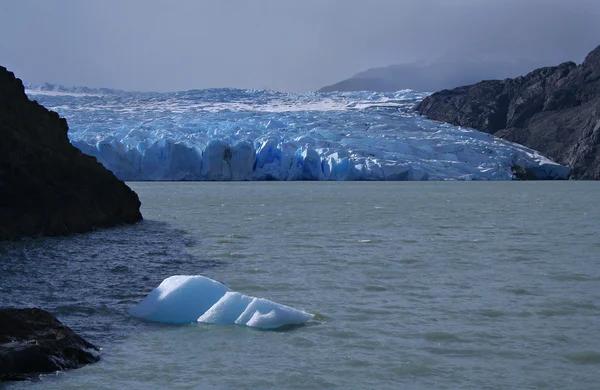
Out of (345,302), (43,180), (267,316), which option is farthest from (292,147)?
(267,316)

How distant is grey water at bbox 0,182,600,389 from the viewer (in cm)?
563

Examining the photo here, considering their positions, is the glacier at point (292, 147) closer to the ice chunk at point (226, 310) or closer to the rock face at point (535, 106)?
the rock face at point (535, 106)

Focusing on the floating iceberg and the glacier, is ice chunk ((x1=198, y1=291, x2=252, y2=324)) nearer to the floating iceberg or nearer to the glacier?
the floating iceberg

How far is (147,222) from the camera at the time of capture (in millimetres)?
20078

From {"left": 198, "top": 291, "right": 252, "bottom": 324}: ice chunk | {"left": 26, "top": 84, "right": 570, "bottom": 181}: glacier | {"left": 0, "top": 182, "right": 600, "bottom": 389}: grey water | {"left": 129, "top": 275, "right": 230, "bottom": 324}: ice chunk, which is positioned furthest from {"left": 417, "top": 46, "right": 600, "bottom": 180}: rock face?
{"left": 198, "top": 291, "right": 252, "bottom": 324}: ice chunk

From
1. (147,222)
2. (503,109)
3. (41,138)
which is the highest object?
(503,109)

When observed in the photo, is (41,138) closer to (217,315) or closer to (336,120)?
(217,315)

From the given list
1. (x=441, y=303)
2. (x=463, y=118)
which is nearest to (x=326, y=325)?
(x=441, y=303)

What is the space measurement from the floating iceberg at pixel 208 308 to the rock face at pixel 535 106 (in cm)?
7295

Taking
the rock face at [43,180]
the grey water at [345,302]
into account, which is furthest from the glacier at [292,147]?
the grey water at [345,302]

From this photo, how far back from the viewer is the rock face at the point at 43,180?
14.3 m

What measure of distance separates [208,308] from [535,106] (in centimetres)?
8774

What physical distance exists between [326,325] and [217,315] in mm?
1132

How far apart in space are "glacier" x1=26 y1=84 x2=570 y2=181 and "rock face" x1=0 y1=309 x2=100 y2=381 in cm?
4052
